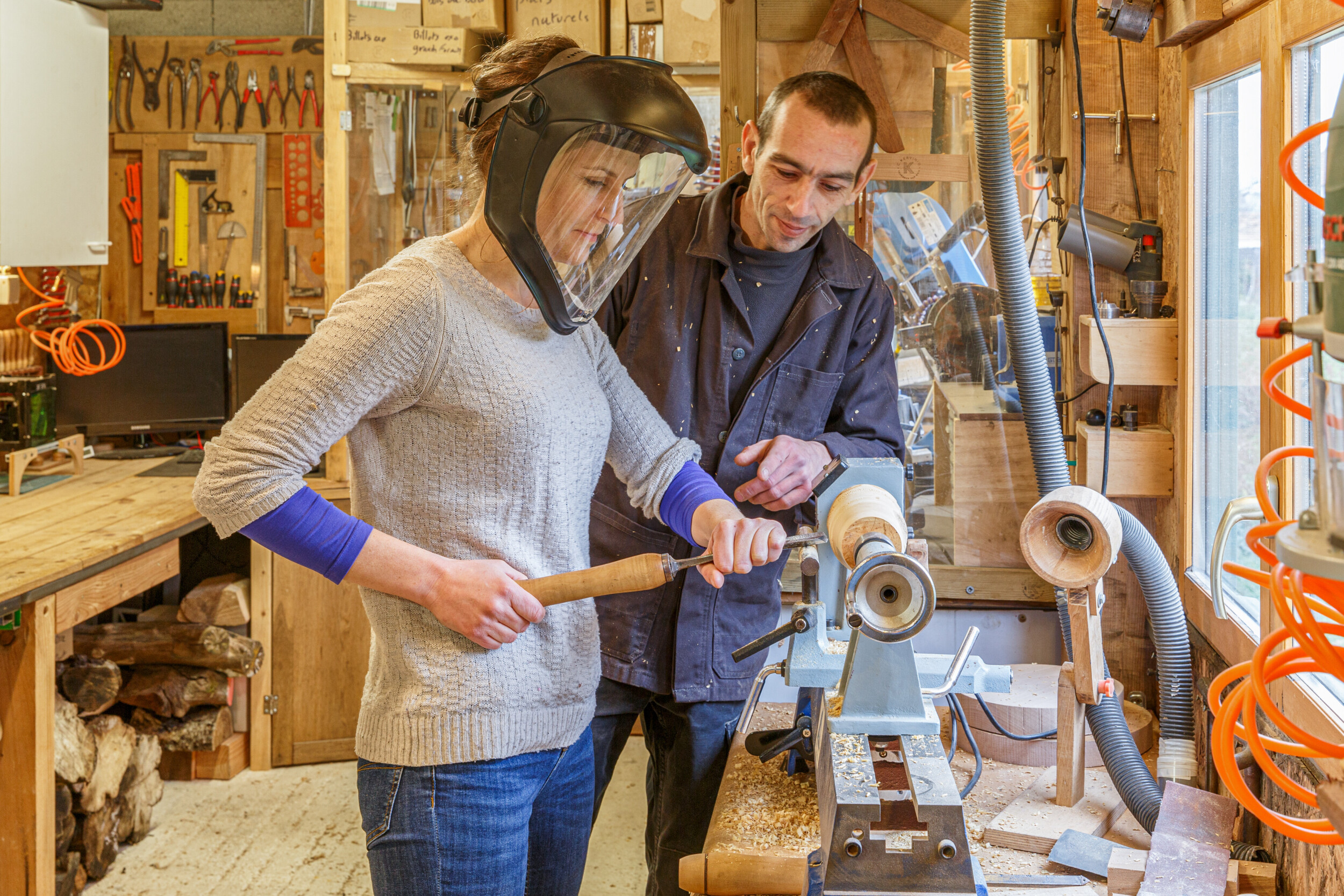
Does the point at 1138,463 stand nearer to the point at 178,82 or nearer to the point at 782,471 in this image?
the point at 782,471

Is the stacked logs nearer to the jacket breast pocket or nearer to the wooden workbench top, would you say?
the wooden workbench top

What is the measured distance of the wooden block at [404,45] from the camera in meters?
3.44

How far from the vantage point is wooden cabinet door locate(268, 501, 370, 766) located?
11.8 ft

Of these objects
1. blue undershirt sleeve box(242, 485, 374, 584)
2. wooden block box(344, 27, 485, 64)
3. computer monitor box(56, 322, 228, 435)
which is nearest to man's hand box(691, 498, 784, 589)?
blue undershirt sleeve box(242, 485, 374, 584)

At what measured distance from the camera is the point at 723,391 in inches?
75.5

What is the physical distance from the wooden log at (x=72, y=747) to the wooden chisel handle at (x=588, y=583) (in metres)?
2.21

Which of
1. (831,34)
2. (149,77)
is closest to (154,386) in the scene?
(149,77)

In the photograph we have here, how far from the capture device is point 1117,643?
7.88ft

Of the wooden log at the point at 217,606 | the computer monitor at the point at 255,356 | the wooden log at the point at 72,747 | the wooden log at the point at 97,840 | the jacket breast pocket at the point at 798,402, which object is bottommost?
the wooden log at the point at 97,840

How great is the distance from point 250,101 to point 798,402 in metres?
3.31

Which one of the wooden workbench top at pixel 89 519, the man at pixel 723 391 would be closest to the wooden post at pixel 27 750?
the wooden workbench top at pixel 89 519

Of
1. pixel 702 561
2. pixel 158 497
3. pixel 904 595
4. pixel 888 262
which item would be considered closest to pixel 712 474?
pixel 702 561

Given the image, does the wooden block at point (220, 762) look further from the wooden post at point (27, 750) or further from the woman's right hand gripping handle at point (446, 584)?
the woman's right hand gripping handle at point (446, 584)

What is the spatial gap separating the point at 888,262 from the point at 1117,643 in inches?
39.7
